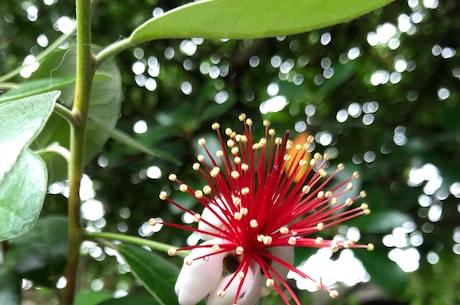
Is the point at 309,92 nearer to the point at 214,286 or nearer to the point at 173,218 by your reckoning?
the point at 173,218

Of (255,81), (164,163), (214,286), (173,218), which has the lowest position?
(214,286)

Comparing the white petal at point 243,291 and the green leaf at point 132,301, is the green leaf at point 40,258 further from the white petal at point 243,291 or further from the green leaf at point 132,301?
the white petal at point 243,291

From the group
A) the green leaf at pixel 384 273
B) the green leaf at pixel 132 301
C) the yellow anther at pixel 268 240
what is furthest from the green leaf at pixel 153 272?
the green leaf at pixel 384 273

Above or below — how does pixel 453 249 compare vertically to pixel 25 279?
below

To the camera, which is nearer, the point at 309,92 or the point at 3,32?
the point at 309,92

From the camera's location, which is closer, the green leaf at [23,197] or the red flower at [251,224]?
the green leaf at [23,197]

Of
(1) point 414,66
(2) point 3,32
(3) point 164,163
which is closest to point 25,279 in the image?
(3) point 164,163
